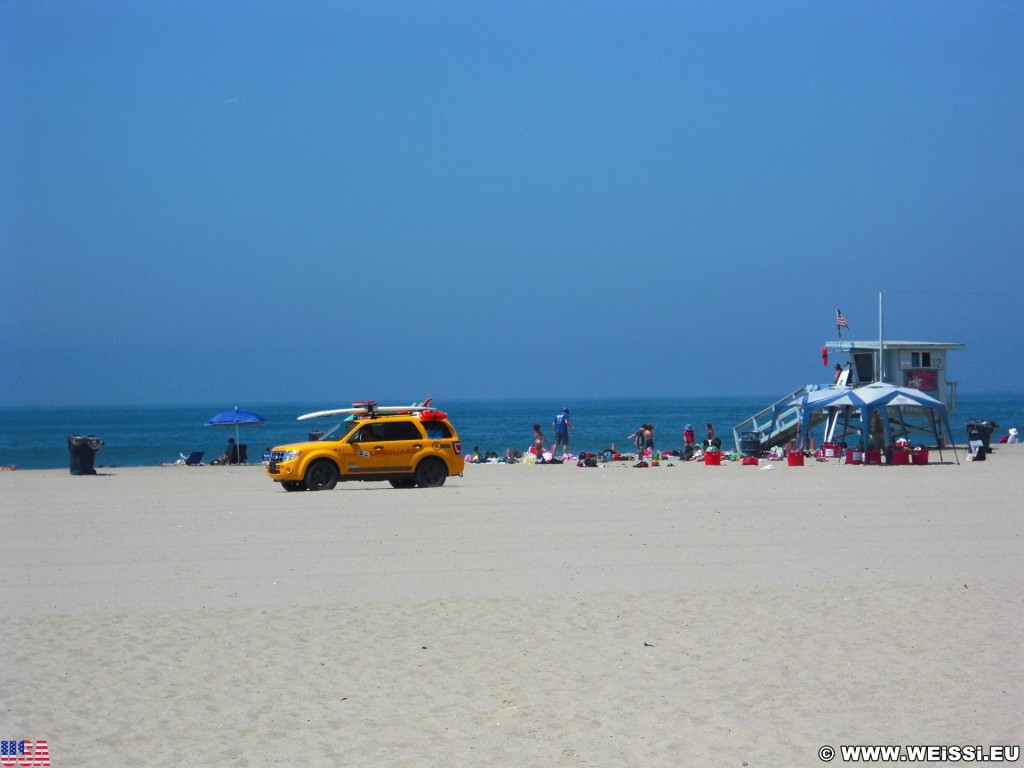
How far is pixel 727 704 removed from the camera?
297 inches

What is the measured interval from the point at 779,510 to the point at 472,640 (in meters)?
10.4

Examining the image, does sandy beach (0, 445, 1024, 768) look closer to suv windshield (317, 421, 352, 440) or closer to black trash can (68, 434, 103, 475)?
suv windshield (317, 421, 352, 440)

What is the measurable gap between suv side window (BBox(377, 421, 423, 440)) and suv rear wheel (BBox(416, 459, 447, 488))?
0.57 meters

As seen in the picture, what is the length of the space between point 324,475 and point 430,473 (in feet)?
7.22

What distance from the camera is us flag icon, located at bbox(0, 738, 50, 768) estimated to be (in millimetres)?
A: 6539

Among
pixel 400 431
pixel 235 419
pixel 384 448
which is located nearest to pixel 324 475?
pixel 384 448

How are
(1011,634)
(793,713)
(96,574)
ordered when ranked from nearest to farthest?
(793,713) < (1011,634) < (96,574)

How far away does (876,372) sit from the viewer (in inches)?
1592

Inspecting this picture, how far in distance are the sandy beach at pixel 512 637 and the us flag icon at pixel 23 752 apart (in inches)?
3.2

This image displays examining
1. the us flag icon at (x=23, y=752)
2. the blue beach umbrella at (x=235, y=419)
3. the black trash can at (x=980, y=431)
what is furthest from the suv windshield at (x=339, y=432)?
the black trash can at (x=980, y=431)

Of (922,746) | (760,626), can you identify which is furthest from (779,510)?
(922,746)

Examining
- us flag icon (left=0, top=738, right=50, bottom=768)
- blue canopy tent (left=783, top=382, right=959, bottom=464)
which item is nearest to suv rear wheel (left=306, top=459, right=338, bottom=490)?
blue canopy tent (left=783, top=382, right=959, bottom=464)

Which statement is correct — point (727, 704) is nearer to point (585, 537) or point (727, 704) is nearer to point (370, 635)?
point (370, 635)

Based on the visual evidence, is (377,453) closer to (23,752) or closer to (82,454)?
(82,454)
